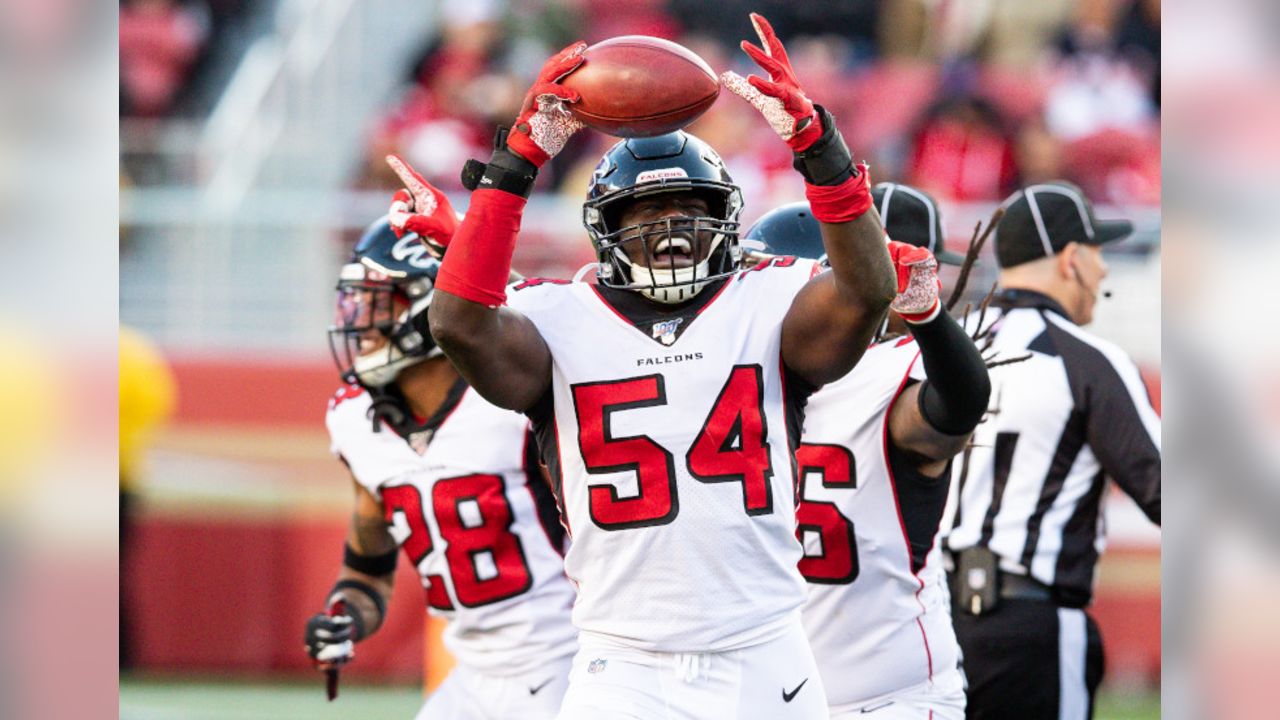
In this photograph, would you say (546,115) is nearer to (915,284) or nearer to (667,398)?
(667,398)

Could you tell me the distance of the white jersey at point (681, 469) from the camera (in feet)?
9.61

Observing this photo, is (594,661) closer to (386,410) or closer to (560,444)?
(560,444)

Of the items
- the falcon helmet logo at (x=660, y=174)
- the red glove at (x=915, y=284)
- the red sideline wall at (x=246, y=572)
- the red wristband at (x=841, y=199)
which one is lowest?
the red sideline wall at (x=246, y=572)

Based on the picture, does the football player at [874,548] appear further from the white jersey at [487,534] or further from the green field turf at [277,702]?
the green field turf at [277,702]

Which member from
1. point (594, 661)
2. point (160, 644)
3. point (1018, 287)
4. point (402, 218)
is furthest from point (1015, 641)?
point (160, 644)

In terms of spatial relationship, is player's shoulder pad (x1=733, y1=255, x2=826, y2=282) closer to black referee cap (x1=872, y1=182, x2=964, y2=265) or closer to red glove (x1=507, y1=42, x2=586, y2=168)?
red glove (x1=507, y1=42, x2=586, y2=168)

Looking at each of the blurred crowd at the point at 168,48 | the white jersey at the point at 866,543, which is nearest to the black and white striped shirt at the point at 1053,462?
the white jersey at the point at 866,543

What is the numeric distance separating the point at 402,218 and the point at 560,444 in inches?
30.6

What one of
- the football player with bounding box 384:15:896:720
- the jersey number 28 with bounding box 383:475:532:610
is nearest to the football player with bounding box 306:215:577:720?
the jersey number 28 with bounding box 383:475:532:610

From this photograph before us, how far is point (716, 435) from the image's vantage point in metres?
2.95

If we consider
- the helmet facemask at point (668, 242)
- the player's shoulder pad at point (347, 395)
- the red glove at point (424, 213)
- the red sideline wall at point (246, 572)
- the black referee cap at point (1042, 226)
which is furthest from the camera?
the red sideline wall at point (246, 572)

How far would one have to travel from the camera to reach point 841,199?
275 centimetres

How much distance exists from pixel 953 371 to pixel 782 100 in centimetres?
76

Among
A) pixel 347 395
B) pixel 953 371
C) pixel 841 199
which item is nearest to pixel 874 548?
pixel 953 371
